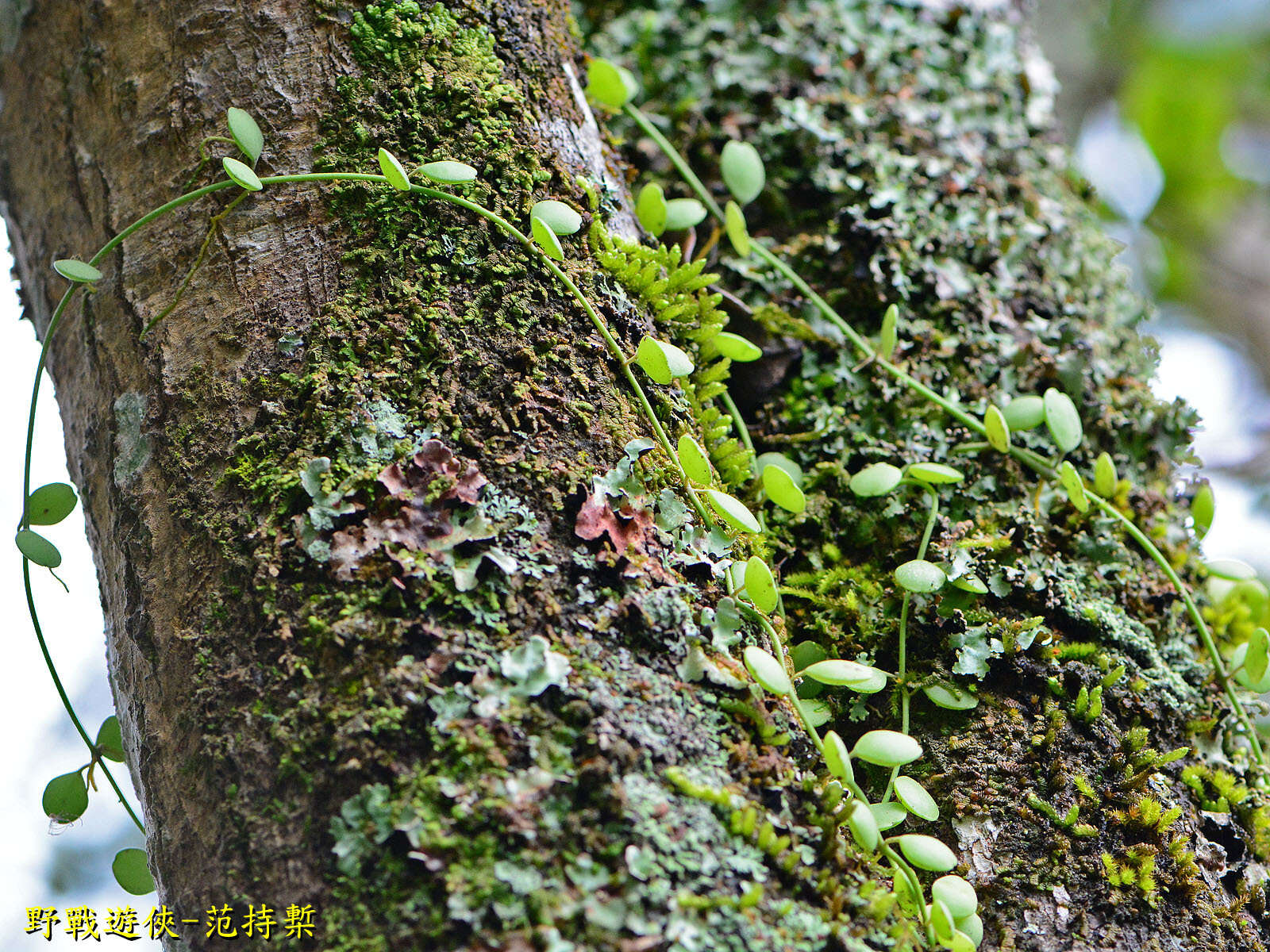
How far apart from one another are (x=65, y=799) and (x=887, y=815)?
1.00 metres

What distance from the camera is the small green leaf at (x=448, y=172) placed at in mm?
891

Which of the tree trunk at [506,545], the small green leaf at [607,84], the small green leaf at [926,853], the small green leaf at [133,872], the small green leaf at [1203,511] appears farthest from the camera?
the small green leaf at [1203,511]

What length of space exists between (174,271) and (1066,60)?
4.38 meters

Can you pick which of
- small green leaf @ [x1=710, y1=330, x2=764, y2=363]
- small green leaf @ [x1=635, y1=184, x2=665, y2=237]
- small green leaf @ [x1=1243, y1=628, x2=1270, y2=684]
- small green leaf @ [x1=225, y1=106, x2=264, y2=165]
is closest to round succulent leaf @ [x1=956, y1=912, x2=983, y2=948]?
small green leaf @ [x1=1243, y1=628, x2=1270, y2=684]

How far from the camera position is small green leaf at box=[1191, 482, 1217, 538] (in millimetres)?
1261

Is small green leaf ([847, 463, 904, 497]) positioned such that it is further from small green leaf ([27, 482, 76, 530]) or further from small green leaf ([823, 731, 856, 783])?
small green leaf ([27, 482, 76, 530])

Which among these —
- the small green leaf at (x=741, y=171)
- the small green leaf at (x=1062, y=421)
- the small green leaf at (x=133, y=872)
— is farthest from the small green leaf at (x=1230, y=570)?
the small green leaf at (x=133, y=872)

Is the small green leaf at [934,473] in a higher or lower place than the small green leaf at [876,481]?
higher

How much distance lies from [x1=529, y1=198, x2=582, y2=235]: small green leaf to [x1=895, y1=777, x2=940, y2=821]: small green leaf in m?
0.72

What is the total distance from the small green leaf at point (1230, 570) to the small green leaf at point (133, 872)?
4.94ft

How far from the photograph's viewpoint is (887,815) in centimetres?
87

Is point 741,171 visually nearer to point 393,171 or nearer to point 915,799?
point 393,171

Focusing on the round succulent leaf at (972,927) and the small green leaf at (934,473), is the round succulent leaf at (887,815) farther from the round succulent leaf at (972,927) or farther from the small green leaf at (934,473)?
the small green leaf at (934,473)

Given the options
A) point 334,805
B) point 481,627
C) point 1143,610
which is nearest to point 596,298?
point 481,627
